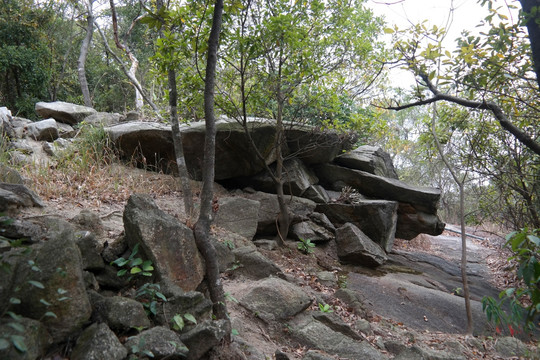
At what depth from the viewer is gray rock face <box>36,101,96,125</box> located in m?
8.87

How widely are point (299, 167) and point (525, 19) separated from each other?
548cm

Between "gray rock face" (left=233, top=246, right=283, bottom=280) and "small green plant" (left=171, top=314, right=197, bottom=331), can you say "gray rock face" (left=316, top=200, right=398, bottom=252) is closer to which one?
"gray rock face" (left=233, top=246, right=283, bottom=280)

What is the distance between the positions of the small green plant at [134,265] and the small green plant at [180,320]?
0.43 meters

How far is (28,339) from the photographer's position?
1758 mm

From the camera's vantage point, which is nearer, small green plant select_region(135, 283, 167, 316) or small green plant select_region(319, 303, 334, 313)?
small green plant select_region(135, 283, 167, 316)

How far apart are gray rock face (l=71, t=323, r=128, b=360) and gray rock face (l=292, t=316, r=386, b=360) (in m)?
2.45

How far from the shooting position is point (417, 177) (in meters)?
22.8

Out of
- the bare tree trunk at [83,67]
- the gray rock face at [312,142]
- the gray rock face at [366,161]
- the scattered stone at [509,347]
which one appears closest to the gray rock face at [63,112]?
the bare tree trunk at [83,67]

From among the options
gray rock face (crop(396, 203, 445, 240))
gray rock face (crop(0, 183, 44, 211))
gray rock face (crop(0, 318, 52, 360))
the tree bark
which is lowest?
gray rock face (crop(396, 203, 445, 240))

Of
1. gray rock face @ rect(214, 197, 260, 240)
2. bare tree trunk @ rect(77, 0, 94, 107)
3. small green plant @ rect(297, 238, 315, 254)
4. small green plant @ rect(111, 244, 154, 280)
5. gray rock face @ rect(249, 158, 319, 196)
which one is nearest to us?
small green plant @ rect(111, 244, 154, 280)

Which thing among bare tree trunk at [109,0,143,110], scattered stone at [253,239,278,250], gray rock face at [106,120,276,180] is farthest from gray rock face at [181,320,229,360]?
bare tree trunk at [109,0,143,110]

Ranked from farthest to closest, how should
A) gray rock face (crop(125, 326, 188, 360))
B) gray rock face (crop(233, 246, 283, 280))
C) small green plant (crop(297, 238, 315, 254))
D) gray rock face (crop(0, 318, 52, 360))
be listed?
small green plant (crop(297, 238, 315, 254)) → gray rock face (crop(233, 246, 283, 280)) → gray rock face (crop(125, 326, 188, 360)) → gray rock face (crop(0, 318, 52, 360))

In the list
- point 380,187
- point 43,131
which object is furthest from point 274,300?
point 43,131

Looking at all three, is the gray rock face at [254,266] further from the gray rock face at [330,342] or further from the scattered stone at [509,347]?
the scattered stone at [509,347]
